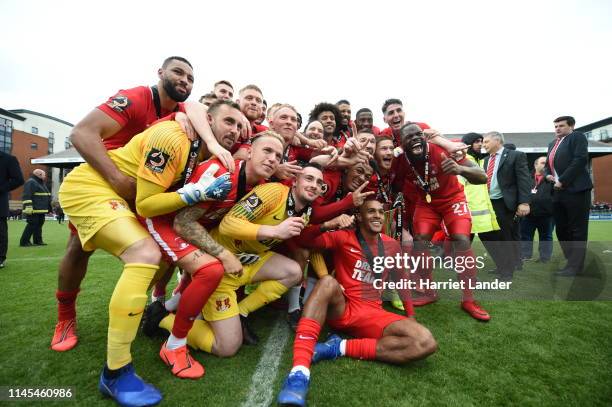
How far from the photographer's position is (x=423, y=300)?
3.88 metres

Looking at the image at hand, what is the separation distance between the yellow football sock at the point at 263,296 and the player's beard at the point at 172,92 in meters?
2.03

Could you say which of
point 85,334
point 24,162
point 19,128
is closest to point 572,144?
point 85,334

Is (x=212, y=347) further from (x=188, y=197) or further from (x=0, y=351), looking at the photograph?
(x=0, y=351)

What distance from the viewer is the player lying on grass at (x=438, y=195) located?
142 inches

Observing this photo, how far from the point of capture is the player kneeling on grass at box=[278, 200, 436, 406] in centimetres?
223

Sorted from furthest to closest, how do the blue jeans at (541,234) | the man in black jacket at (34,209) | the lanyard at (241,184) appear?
the man in black jacket at (34,209)
the blue jeans at (541,234)
the lanyard at (241,184)

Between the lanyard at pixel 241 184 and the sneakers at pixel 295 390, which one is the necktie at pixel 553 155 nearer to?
the lanyard at pixel 241 184

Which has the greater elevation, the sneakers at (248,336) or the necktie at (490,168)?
the necktie at (490,168)

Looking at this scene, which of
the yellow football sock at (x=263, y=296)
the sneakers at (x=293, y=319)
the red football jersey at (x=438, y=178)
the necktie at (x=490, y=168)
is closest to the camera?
the yellow football sock at (x=263, y=296)

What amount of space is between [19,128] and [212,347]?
6531cm

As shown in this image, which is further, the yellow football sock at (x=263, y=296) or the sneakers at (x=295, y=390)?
the yellow football sock at (x=263, y=296)

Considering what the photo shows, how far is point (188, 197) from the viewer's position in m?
2.15

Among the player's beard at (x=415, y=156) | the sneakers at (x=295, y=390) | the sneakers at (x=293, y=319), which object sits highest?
the player's beard at (x=415, y=156)

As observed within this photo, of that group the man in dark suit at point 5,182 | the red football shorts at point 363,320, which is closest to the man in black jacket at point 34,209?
the man in dark suit at point 5,182
